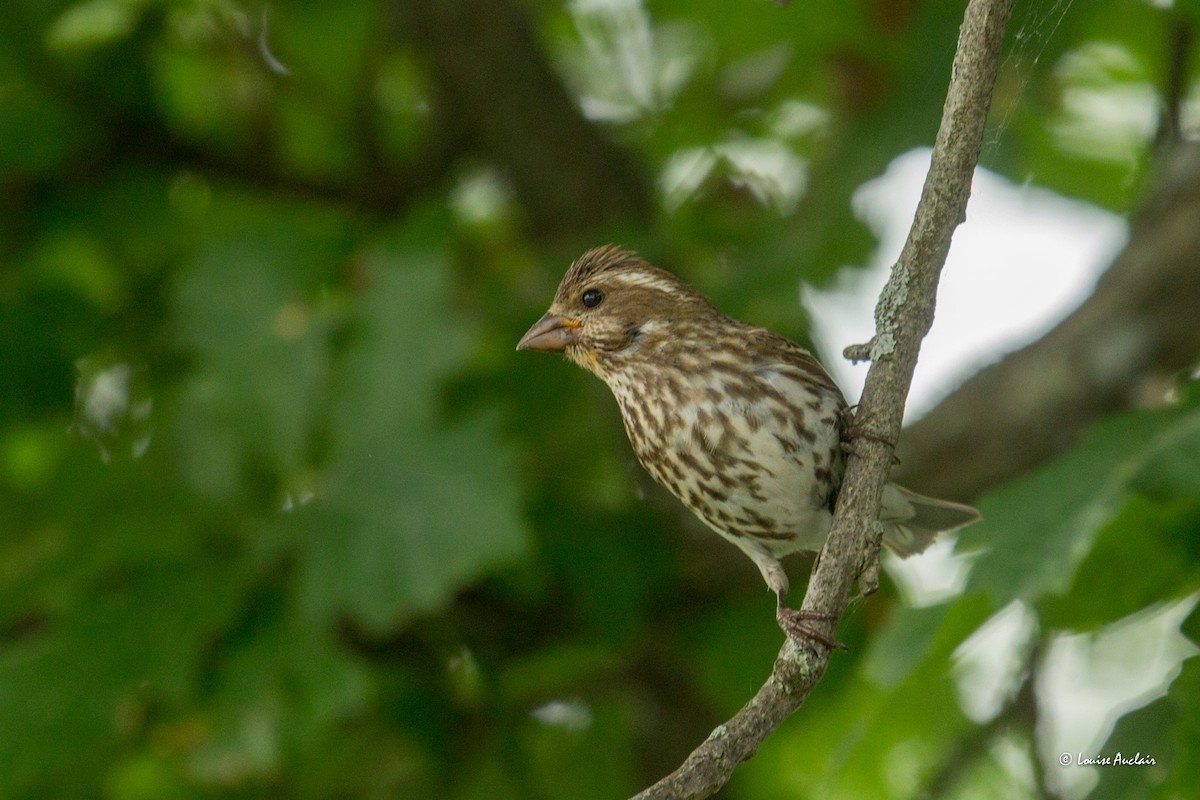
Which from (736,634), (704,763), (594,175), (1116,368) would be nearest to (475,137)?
(594,175)

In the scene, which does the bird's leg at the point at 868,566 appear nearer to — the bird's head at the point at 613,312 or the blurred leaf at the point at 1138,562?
the blurred leaf at the point at 1138,562

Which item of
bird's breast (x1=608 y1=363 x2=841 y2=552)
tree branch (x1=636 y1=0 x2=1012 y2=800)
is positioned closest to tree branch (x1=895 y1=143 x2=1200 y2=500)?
bird's breast (x1=608 y1=363 x2=841 y2=552)

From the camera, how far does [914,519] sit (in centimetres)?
504

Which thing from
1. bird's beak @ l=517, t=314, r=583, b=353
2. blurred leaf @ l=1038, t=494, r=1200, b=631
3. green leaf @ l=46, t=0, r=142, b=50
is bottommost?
bird's beak @ l=517, t=314, r=583, b=353

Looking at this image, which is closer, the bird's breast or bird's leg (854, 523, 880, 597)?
bird's leg (854, 523, 880, 597)

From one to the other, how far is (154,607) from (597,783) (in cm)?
242

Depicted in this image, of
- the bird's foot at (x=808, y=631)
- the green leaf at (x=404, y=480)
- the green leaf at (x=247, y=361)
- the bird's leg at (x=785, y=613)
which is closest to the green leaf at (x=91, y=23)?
the green leaf at (x=247, y=361)

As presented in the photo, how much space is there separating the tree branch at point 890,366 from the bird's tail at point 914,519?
1.65m

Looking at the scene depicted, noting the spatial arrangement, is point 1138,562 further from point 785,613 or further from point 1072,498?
point 785,613

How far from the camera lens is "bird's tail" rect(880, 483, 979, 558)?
4930 millimetres

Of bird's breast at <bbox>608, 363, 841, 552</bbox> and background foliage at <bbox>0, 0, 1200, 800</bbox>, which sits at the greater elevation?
bird's breast at <bbox>608, 363, 841, 552</bbox>

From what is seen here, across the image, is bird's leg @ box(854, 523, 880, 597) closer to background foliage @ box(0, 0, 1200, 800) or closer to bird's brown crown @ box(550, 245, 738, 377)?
background foliage @ box(0, 0, 1200, 800)

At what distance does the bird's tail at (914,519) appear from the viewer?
4930mm

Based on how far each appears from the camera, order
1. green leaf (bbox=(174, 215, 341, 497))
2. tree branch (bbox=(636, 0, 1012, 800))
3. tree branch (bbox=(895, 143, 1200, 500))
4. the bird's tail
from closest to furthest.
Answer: tree branch (bbox=(636, 0, 1012, 800))
the bird's tail
green leaf (bbox=(174, 215, 341, 497))
tree branch (bbox=(895, 143, 1200, 500))
